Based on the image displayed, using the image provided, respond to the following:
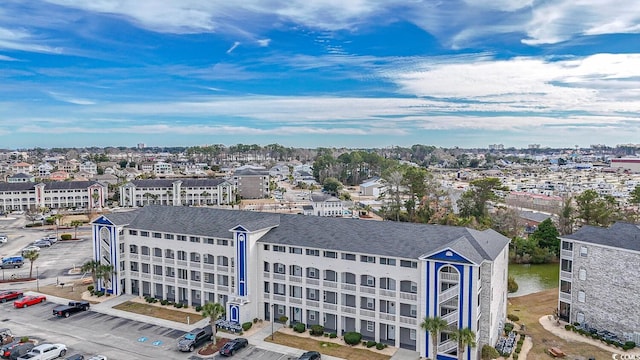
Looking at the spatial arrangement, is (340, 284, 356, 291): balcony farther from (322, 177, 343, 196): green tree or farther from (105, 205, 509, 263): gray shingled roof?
(322, 177, 343, 196): green tree

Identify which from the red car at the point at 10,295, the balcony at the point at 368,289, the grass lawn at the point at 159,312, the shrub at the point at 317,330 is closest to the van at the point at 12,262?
the red car at the point at 10,295

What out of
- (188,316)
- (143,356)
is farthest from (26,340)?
(188,316)

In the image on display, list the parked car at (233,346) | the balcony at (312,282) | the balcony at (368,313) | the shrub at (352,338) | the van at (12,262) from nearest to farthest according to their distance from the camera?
1. the parked car at (233,346)
2. the shrub at (352,338)
3. the balcony at (368,313)
4. the balcony at (312,282)
5. the van at (12,262)

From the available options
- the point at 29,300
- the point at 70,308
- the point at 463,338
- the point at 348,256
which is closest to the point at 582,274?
the point at 463,338

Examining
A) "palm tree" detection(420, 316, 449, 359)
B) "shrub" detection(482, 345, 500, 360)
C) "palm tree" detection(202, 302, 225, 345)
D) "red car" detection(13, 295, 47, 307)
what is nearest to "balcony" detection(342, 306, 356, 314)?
"palm tree" detection(420, 316, 449, 359)

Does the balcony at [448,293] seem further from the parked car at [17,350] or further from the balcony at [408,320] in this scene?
the parked car at [17,350]

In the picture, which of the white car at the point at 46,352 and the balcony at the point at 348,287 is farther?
the balcony at the point at 348,287
